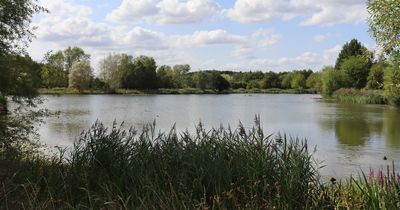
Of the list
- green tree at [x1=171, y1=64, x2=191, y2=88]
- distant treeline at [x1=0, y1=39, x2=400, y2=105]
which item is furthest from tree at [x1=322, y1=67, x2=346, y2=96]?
green tree at [x1=171, y1=64, x2=191, y2=88]

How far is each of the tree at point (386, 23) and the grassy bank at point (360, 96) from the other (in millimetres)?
42354

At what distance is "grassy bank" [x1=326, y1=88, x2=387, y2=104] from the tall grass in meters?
50.4

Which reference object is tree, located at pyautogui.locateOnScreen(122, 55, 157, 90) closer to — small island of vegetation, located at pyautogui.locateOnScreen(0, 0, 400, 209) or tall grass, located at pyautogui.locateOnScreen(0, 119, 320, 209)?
small island of vegetation, located at pyautogui.locateOnScreen(0, 0, 400, 209)

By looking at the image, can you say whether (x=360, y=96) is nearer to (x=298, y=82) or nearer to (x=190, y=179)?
(x=190, y=179)

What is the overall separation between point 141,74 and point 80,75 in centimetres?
1227

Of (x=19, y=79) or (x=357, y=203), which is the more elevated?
(x=19, y=79)

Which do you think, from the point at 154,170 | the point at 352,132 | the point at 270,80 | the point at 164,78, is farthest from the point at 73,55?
the point at 154,170

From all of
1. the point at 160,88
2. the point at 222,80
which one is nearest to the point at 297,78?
the point at 222,80

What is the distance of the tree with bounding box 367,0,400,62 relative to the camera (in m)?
11.5

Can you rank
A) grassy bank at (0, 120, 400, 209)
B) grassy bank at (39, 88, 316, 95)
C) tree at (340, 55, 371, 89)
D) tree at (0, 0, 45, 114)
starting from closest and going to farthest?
grassy bank at (0, 120, 400, 209)
tree at (0, 0, 45, 114)
tree at (340, 55, 371, 89)
grassy bank at (39, 88, 316, 95)

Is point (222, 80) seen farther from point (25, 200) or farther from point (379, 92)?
point (25, 200)

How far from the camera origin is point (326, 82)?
70312 millimetres

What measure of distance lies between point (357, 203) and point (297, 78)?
118 m

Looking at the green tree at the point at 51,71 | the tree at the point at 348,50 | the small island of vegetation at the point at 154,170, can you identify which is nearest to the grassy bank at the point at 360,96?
the tree at the point at 348,50
